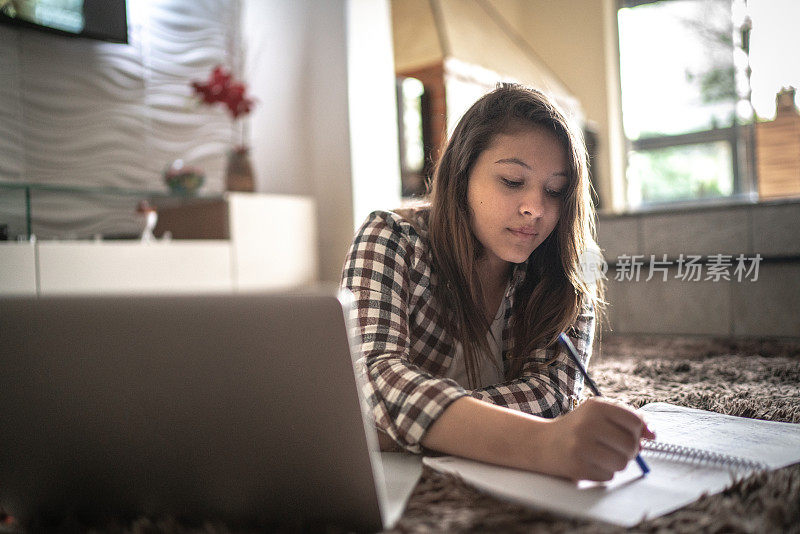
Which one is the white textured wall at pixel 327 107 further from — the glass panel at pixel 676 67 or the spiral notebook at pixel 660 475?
the spiral notebook at pixel 660 475

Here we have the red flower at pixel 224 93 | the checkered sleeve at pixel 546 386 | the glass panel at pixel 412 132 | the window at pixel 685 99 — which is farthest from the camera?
the glass panel at pixel 412 132

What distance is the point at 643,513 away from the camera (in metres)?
0.47

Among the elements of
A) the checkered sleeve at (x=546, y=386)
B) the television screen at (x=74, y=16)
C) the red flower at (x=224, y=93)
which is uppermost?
the television screen at (x=74, y=16)

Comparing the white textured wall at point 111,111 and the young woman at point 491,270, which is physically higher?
the white textured wall at point 111,111

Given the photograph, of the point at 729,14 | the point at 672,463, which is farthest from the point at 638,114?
the point at 672,463

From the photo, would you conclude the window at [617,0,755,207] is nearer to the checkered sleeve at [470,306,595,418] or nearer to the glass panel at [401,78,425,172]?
the glass panel at [401,78,425,172]

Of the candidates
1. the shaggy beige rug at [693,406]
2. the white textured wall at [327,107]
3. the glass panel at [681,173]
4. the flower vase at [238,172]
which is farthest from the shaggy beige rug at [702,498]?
the glass panel at [681,173]

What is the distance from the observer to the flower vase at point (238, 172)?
8.19 ft

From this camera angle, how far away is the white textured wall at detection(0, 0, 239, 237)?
6.82ft

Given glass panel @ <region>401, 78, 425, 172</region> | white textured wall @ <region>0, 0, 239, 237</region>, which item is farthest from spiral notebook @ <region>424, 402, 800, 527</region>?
glass panel @ <region>401, 78, 425, 172</region>

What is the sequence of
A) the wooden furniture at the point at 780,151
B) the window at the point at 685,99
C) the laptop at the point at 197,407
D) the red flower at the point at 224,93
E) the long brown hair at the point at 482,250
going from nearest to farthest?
1. the laptop at the point at 197,407
2. the long brown hair at the point at 482,250
3. the red flower at the point at 224,93
4. the wooden furniture at the point at 780,151
5. the window at the point at 685,99

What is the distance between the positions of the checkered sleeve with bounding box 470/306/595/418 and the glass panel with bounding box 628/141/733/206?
10.5 ft

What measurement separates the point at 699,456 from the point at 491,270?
15.7 inches

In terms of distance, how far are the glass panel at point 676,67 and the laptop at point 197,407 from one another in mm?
3812
